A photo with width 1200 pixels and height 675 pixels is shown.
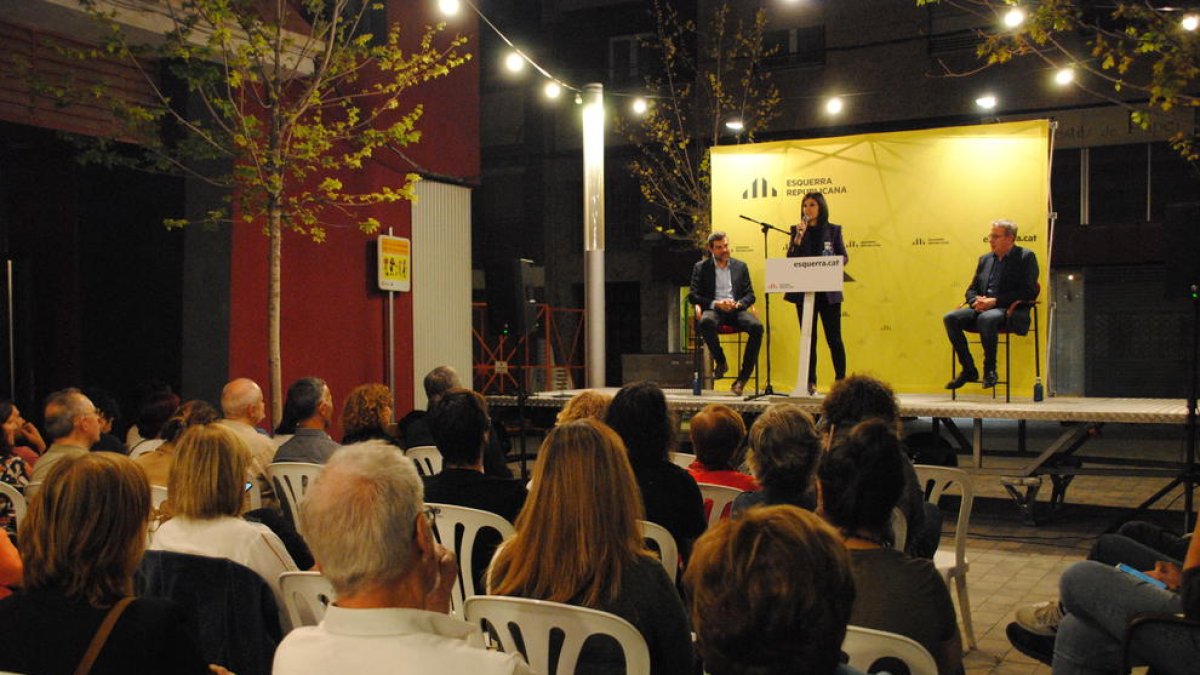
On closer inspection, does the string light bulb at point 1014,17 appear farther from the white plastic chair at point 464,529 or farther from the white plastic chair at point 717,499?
the white plastic chair at point 464,529

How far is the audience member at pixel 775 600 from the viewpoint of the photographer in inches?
55.0

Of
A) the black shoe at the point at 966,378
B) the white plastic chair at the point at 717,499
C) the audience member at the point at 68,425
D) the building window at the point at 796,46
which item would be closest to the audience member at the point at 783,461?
the white plastic chair at the point at 717,499

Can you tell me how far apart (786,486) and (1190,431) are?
4.09m

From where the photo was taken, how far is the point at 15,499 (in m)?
3.97

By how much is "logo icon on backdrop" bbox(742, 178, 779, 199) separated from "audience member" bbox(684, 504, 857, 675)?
8915mm

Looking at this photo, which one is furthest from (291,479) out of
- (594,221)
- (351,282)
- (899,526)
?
(594,221)

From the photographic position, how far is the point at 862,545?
7.93 ft

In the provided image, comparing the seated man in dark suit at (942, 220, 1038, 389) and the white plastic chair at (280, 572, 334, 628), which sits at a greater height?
the seated man in dark suit at (942, 220, 1038, 389)

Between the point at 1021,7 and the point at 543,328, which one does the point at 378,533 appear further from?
the point at 543,328

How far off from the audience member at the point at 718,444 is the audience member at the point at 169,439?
214 centimetres

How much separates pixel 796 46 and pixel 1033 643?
17.2 meters

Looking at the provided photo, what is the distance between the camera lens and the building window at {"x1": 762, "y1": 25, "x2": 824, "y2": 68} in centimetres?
1862

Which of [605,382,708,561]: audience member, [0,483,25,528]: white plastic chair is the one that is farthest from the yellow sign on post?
[605,382,708,561]: audience member

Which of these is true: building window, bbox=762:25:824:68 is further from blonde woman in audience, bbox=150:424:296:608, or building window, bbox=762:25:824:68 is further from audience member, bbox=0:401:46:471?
blonde woman in audience, bbox=150:424:296:608
